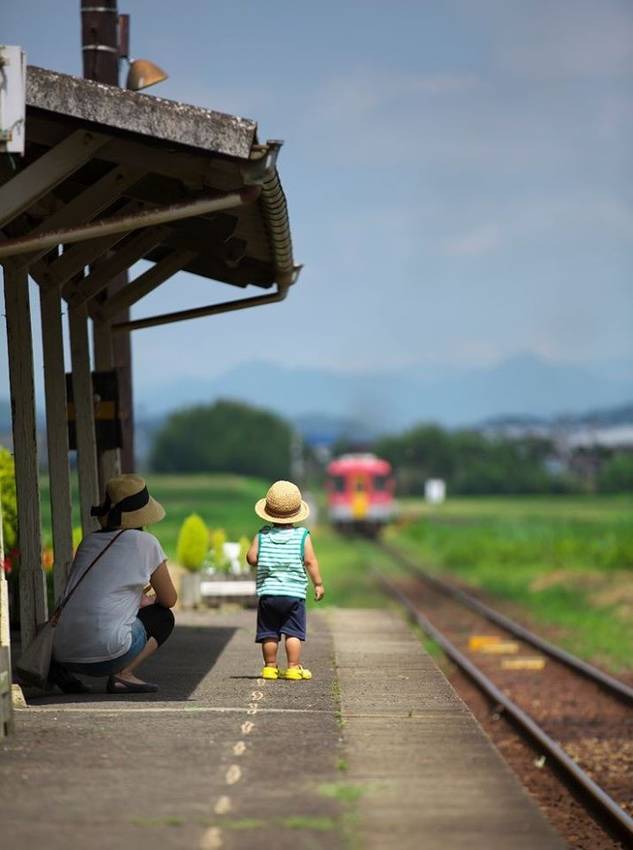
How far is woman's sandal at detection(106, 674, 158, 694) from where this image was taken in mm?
9789

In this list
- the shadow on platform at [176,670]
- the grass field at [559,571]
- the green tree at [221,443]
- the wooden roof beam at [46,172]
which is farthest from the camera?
the green tree at [221,443]

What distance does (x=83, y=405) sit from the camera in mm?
12445

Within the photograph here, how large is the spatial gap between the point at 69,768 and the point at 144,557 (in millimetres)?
2527

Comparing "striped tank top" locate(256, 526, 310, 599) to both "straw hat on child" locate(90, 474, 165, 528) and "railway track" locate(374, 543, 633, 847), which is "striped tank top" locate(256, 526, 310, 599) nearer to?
"straw hat on child" locate(90, 474, 165, 528)

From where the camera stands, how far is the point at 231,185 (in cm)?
934

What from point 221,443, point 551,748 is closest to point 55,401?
point 551,748

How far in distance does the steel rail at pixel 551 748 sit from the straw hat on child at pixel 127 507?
311 cm

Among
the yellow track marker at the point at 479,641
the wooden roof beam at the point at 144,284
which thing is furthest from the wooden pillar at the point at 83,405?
the yellow track marker at the point at 479,641

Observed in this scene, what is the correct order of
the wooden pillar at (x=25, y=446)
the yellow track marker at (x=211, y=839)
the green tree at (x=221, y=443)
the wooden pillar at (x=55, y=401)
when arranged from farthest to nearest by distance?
the green tree at (x=221, y=443) → the wooden pillar at (x=55, y=401) → the wooden pillar at (x=25, y=446) → the yellow track marker at (x=211, y=839)

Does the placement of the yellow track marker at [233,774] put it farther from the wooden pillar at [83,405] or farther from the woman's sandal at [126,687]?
the wooden pillar at [83,405]

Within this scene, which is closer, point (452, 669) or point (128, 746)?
point (128, 746)

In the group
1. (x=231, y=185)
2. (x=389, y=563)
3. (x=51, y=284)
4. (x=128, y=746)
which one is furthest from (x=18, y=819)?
(x=389, y=563)

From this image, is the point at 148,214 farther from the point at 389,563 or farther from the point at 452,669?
the point at 389,563

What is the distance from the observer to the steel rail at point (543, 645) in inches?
640
